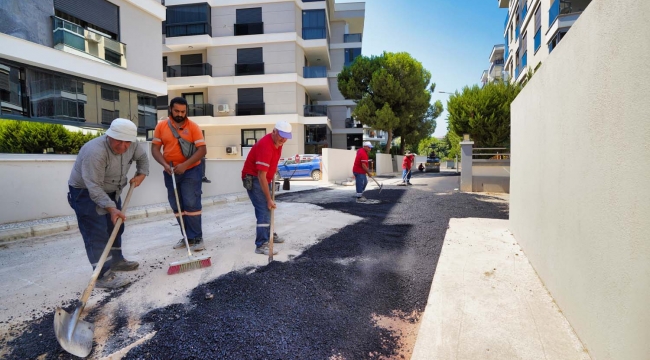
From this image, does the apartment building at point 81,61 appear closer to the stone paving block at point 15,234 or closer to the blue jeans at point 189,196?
the stone paving block at point 15,234

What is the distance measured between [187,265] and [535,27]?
2413 centimetres

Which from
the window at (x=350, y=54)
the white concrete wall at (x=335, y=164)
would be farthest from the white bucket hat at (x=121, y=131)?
the window at (x=350, y=54)

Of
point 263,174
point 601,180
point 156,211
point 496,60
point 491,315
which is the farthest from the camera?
point 496,60

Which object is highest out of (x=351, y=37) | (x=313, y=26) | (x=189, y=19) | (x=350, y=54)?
(x=351, y=37)

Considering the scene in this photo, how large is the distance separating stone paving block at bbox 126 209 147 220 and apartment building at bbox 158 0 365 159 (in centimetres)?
1669

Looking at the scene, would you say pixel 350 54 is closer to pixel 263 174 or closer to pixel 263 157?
pixel 263 157

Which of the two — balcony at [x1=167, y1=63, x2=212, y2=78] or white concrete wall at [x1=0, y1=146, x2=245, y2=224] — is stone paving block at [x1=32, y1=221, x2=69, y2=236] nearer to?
white concrete wall at [x1=0, y1=146, x2=245, y2=224]

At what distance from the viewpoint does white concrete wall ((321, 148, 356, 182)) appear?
16906mm

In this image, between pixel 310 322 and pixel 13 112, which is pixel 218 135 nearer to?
pixel 13 112

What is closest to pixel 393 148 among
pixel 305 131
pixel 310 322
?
pixel 305 131

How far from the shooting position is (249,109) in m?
23.6

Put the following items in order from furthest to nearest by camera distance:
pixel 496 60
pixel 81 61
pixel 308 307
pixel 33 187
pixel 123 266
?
pixel 496 60
pixel 81 61
pixel 33 187
pixel 123 266
pixel 308 307

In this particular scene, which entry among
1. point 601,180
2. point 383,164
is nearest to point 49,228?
point 601,180

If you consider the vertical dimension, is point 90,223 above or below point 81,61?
below
